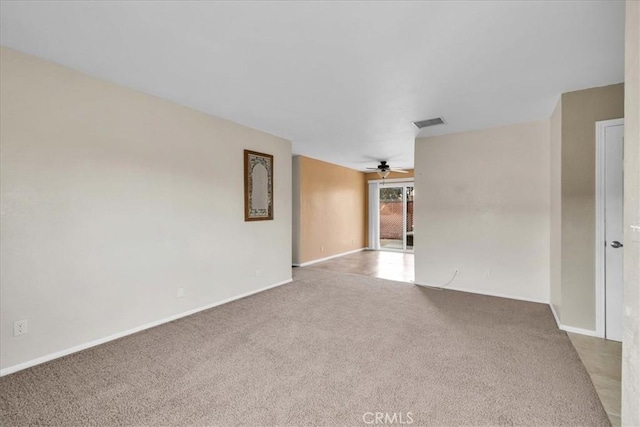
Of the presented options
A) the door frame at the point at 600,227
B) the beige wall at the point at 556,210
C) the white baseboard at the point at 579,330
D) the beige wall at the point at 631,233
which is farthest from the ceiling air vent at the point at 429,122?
the white baseboard at the point at 579,330

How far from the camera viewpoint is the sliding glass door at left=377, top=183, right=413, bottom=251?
340 inches

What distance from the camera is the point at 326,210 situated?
7395 mm

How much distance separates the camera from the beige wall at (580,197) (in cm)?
284

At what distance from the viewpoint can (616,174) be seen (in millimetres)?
2725

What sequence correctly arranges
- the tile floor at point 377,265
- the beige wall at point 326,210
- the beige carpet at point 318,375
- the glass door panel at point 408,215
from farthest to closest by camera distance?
the glass door panel at point 408,215 → the beige wall at point 326,210 → the tile floor at point 377,265 → the beige carpet at point 318,375

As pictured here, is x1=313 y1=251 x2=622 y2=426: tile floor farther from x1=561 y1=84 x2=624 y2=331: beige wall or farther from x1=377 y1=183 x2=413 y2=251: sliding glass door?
x1=377 y1=183 x2=413 y2=251: sliding glass door

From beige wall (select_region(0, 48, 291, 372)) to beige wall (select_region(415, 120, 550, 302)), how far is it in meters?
3.05

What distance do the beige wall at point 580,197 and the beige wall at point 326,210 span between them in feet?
15.1

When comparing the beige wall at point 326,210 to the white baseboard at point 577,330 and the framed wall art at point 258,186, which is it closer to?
the framed wall art at point 258,186

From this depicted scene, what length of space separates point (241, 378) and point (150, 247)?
177 cm

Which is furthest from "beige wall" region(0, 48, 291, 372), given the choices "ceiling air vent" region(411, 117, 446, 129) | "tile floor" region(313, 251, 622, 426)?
"tile floor" region(313, 251, 622, 426)

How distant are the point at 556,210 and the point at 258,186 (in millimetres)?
3828

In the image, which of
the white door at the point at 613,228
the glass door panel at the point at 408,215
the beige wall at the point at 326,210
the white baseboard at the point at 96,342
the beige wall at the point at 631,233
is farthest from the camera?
the glass door panel at the point at 408,215

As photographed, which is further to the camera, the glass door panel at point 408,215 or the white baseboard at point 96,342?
the glass door panel at point 408,215
